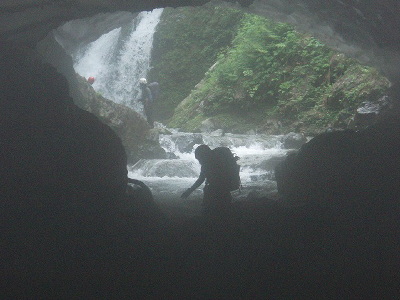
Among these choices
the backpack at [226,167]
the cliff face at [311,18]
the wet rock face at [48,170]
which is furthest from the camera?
the cliff face at [311,18]

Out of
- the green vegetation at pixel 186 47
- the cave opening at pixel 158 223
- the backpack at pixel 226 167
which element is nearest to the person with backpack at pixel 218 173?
the backpack at pixel 226 167

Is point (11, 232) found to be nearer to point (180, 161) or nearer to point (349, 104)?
point (180, 161)

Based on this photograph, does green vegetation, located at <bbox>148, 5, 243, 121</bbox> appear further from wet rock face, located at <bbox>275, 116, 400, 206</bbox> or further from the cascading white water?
wet rock face, located at <bbox>275, 116, 400, 206</bbox>

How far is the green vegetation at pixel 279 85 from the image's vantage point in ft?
49.5

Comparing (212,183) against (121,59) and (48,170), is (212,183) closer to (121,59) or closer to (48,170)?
(48,170)

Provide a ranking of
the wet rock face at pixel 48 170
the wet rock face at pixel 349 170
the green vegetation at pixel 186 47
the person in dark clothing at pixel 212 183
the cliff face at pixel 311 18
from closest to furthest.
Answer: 1. the wet rock face at pixel 48 170
2. the person in dark clothing at pixel 212 183
3. the cliff face at pixel 311 18
4. the wet rock face at pixel 349 170
5. the green vegetation at pixel 186 47

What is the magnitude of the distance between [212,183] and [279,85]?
14.0 meters

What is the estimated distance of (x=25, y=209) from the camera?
215 inches

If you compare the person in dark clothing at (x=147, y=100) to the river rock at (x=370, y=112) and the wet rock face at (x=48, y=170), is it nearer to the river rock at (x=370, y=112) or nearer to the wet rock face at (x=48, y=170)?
the river rock at (x=370, y=112)

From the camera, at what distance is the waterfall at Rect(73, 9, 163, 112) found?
1038 inches

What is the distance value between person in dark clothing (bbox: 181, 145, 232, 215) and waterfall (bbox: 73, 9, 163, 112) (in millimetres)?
20746

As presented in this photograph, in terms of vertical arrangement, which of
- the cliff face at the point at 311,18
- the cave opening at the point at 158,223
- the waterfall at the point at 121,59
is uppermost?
the waterfall at the point at 121,59

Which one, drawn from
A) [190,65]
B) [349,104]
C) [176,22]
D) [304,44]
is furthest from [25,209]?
[176,22]

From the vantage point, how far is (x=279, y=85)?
61.3 ft
